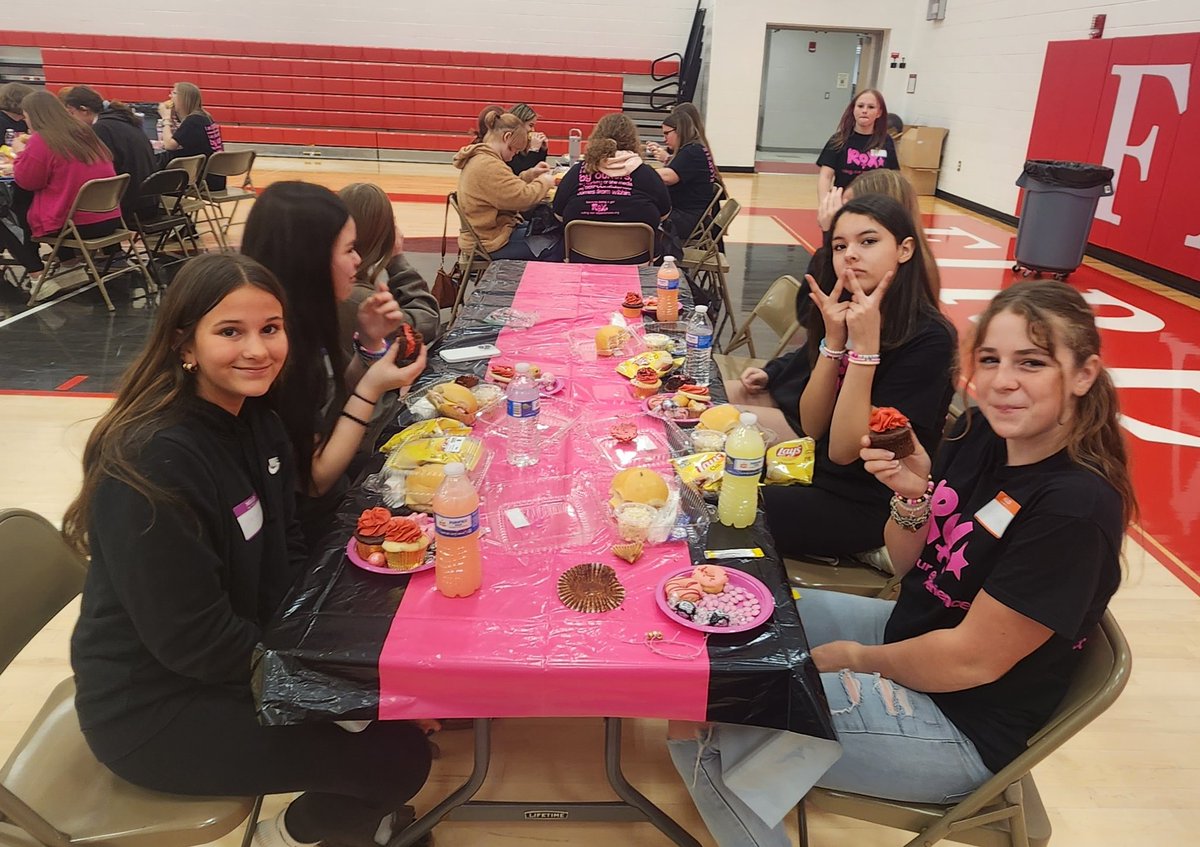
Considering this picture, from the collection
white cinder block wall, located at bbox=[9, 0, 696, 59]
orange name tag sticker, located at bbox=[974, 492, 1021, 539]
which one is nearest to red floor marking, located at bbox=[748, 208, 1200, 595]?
orange name tag sticker, located at bbox=[974, 492, 1021, 539]

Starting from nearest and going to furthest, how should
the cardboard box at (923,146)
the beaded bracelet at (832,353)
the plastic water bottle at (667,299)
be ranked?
1. the beaded bracelet at (832,353)
2. the plastic water bottle at (667,299)
3. the cardboard box at (923,146)

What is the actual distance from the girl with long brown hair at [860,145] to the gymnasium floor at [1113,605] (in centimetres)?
112

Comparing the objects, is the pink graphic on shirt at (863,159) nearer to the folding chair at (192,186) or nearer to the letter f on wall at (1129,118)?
the letter f on wall at (1129,118)

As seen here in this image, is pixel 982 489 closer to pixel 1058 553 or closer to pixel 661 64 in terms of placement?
pixel 1058 553

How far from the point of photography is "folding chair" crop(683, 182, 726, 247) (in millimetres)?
5680

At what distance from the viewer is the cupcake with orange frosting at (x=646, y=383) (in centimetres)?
234

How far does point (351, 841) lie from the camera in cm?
166

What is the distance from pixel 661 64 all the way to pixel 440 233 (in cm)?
754

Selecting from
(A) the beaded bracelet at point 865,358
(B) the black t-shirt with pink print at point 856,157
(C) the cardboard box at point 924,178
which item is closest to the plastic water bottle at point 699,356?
(A) the beaded bracelet at point 865,358

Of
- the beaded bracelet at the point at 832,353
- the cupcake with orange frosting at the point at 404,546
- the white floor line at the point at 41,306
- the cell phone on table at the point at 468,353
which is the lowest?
the white floor line at the point at 41,306

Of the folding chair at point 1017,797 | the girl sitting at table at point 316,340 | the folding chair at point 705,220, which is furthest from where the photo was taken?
the folding chair at point 705,220

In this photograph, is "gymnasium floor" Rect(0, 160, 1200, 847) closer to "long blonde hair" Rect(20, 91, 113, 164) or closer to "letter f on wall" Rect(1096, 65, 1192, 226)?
"letter f on wall" Rect(1096, 65, 1192, 226)

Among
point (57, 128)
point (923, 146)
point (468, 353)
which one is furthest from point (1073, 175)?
point (57, 128)

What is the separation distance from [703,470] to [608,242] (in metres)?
3.04
